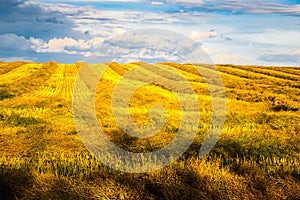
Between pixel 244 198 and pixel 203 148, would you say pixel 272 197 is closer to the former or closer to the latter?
pixel 244 198

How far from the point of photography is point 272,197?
620 centimetres

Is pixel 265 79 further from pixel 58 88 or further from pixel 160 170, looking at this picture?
pixel 160 170

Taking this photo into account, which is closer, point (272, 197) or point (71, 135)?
point (272, 197)

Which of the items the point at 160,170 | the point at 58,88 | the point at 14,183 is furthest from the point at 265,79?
the point at 14,183

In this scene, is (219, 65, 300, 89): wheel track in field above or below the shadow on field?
below

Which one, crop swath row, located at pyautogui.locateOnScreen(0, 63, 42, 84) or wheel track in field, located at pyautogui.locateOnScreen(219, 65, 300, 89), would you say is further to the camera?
crop swath row, located at pyautogui.locateOnScreen(0, 63, 42, 84)

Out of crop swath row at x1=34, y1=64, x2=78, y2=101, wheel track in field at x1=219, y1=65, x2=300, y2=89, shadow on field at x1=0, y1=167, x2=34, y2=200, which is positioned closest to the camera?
shadow on field at x1=0, y1=167, x2=34, y2=200

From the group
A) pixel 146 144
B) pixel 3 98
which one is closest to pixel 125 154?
pixel 146 144

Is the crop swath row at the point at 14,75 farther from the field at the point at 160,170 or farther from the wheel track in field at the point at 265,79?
the field at the point at 160,170

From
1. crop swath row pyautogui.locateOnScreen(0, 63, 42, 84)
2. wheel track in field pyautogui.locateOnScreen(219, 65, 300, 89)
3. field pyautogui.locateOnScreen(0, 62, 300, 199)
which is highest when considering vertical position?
field pyautogui.locateOnScreen(0, 62, 300, 199)

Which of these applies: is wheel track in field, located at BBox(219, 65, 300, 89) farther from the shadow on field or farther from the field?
the shadow on field

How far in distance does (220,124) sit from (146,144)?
3.88 m

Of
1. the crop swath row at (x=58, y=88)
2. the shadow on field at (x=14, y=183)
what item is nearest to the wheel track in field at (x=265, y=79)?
the crop swath row at (x=58, y=88)

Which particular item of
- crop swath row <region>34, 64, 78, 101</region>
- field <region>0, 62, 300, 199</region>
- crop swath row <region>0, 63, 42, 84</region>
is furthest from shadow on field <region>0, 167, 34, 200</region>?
crop swath row <region>0, 63, 42, 84</region>
